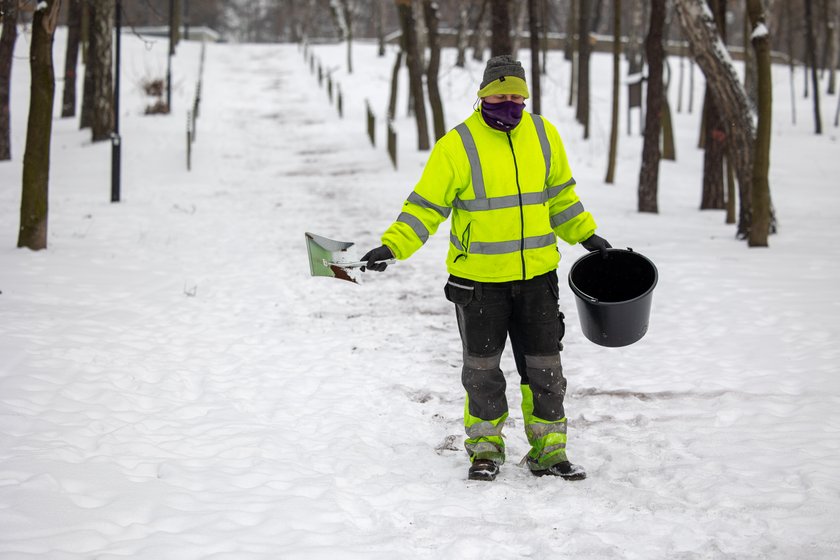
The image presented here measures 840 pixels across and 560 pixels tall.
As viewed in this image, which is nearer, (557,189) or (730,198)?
(557,189)

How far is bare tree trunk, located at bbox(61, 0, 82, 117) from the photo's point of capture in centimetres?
2091

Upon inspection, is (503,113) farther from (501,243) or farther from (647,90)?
(647,90)

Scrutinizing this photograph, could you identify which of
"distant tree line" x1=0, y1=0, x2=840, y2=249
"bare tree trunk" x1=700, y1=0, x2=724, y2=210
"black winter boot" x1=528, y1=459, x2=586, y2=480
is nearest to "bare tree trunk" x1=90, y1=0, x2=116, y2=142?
"distant tree line" x1=0, y1=0, x2=840, y2=249

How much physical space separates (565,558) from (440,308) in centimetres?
447

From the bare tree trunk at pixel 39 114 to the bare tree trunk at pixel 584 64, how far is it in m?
14.7

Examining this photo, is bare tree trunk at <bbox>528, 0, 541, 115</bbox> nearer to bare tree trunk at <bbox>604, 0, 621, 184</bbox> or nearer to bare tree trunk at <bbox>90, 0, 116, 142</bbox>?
bare tree trunk at <bbox>604, 0, 621, 184</bbox>

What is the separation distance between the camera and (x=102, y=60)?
17.9 meters

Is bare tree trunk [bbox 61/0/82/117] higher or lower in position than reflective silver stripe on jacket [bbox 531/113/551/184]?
higher

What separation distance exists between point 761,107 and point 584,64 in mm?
13112

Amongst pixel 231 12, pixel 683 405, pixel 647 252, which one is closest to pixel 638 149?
pixel 647 252

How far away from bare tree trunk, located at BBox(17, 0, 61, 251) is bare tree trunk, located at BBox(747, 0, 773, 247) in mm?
7390

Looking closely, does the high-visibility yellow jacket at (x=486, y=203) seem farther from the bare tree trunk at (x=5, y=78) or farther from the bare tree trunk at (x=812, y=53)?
the bare tree trunk at (x=812, y=53)

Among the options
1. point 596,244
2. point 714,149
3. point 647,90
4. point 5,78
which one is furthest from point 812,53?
point 596,244

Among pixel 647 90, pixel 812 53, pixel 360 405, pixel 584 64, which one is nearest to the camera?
pixel 360 405
